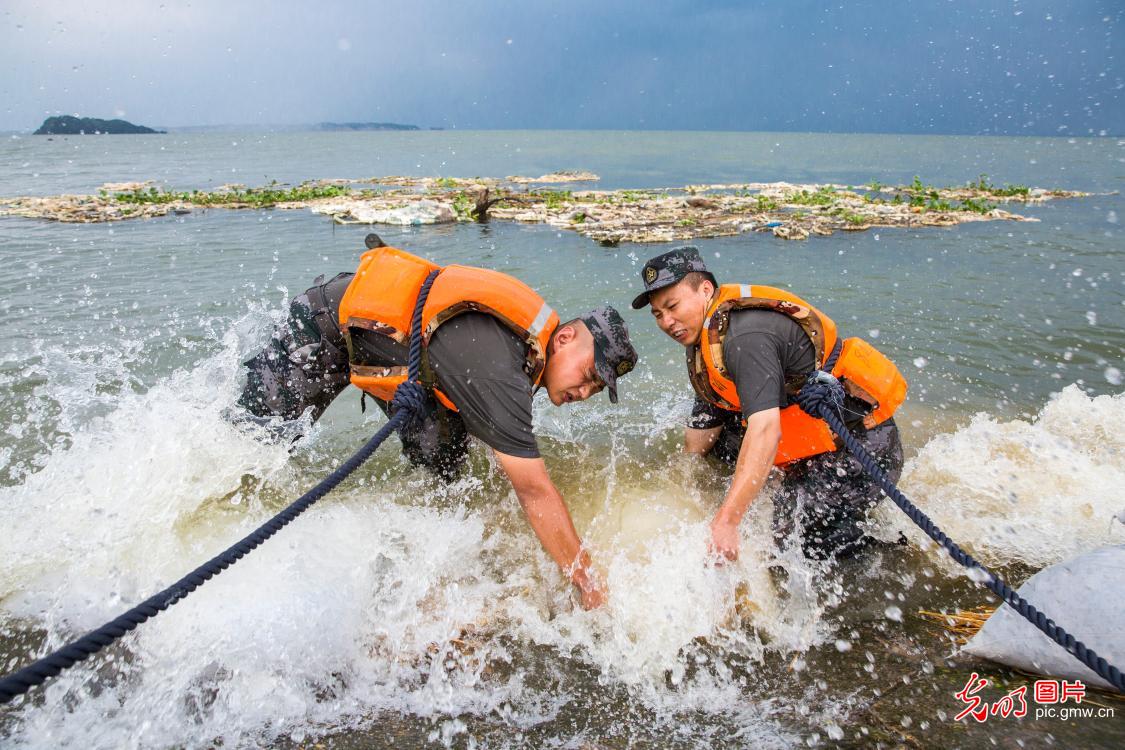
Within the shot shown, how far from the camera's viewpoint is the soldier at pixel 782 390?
3287mm

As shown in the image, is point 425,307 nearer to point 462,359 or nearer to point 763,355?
point 462,359

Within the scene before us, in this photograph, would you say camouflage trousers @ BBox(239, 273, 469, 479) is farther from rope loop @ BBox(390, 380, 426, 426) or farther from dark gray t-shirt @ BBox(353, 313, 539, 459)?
dark gray t-shirt @ BBox(353, 313, 539, 459)

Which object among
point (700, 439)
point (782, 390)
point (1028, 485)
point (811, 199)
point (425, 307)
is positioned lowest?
point (1028, 485)

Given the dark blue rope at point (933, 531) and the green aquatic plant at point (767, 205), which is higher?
the green aquatic plant at point (767, 205)

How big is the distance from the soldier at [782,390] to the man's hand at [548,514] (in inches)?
30.4

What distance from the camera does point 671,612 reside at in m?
3.33

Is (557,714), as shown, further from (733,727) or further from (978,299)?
(978,299)

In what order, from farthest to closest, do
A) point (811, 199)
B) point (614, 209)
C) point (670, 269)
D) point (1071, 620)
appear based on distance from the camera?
1. point (811, 199)
2. point (614, 209)
3. point (670, 269)
4. point (1071, 620)

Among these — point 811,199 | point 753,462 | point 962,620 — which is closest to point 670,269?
point 753,462

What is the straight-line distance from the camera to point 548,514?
9.87 feet

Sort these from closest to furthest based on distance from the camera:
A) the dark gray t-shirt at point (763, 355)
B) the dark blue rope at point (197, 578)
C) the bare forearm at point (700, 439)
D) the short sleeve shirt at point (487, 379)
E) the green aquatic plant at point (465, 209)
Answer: the dark blue rope at point (197, 578)
the short sleeve shirt at point (487, 379)
the dark gray t-shirt at point (763, 355)
the bare forearm at point (700, 439)
the green aquatic plant at point (465, 209)

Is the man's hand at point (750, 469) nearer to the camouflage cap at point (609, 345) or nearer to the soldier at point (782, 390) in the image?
the soldier at point (782, 390)

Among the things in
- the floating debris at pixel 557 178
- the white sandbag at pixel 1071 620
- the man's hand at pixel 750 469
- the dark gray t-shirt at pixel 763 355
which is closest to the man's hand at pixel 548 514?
the man's hand at pixel 750 469

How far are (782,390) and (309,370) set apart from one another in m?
2.92
